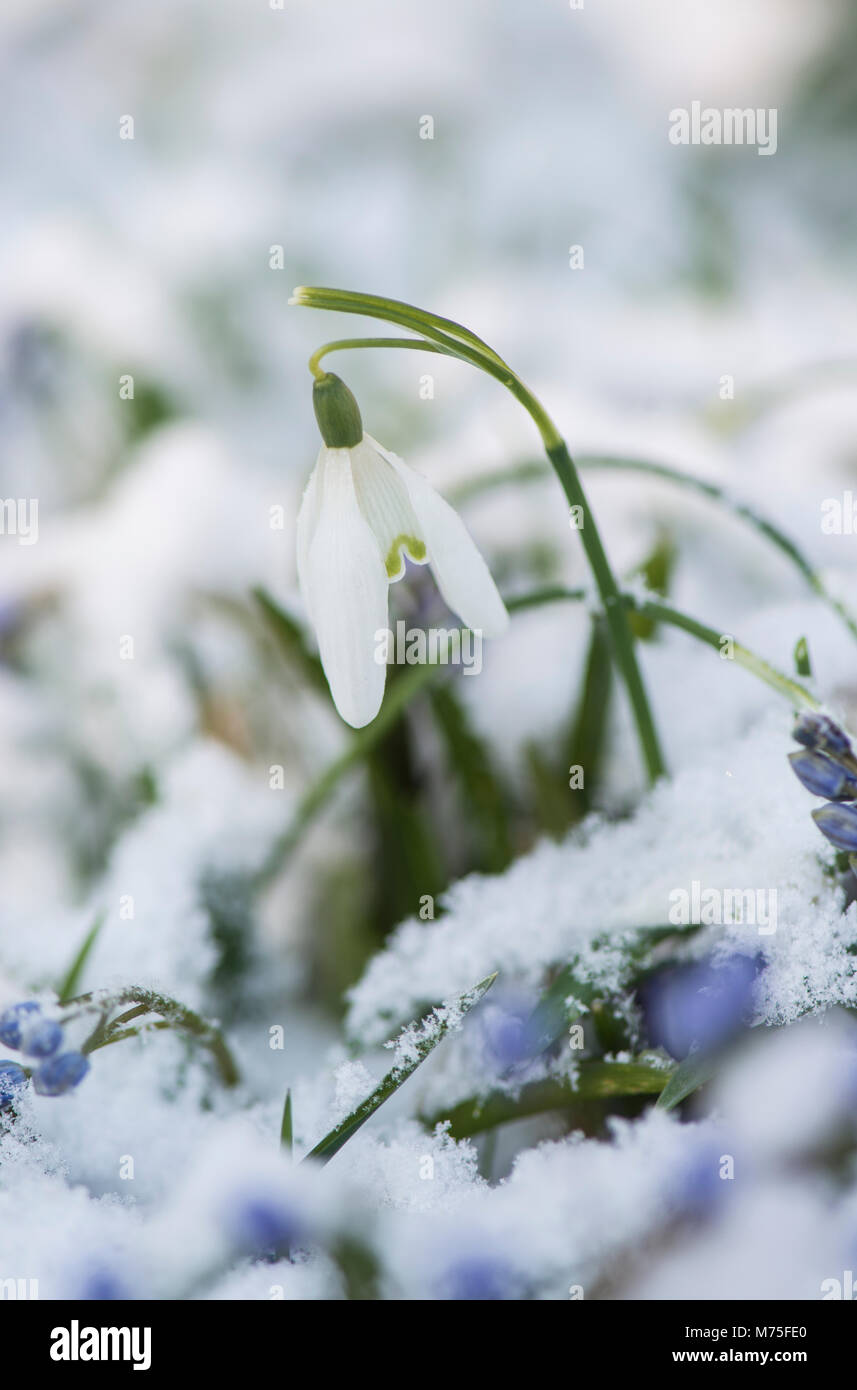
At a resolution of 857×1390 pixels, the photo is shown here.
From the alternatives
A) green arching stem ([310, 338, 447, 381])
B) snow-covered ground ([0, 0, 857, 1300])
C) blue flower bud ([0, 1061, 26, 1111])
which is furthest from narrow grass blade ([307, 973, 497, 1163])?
green arching stem ([310, 338, 447, 381])

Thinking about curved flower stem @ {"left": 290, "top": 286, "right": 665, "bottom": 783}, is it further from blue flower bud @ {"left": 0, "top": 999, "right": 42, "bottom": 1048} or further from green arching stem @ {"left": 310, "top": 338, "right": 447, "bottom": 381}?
blue flower bud @ {"left": 0, "top": 999, "right": 42, "bottom": 1048}

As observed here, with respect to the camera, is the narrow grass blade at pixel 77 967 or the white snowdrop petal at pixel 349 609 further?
the narrow grass blade at pixel 77 967

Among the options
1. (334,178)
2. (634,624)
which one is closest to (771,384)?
(634,624)

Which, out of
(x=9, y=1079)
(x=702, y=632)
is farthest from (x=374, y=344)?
(x=9, y=1079)

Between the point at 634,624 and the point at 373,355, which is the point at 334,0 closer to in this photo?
the point at 373,355

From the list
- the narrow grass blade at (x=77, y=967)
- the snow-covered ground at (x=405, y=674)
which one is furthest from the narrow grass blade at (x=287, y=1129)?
the narrow grass blade at (x=77, y=967)

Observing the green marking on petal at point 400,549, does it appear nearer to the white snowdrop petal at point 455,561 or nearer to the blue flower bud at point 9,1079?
the white snowdrop petal at point 455,561
